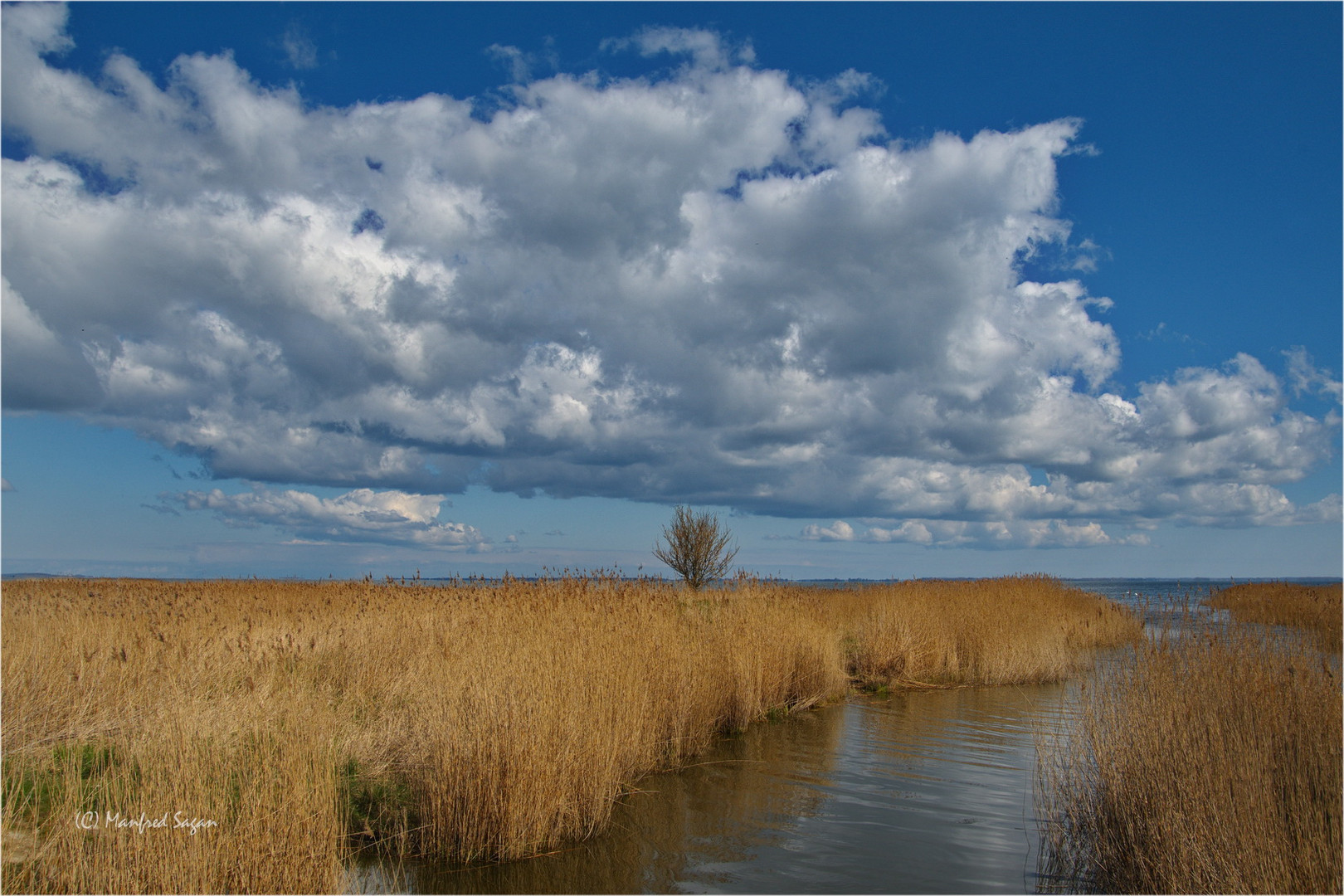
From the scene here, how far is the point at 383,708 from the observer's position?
7727 millimetres

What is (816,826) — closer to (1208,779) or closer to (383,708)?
(1208,779)

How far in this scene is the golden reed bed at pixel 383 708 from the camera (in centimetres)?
402

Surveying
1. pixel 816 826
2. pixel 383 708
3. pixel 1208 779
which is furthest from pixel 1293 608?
pixel 383 708

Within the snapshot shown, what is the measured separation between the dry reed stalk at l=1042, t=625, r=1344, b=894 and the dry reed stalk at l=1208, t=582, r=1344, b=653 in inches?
119

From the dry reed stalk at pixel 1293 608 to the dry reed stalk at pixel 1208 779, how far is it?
119 inches

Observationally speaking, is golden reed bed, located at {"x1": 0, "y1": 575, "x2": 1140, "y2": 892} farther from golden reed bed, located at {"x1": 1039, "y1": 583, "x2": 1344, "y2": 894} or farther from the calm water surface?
golden reed bed, located at {"x1": 1039, "y1": 583, "x2": 1344, "y2": 894}

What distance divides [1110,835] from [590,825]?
3751 millimetres

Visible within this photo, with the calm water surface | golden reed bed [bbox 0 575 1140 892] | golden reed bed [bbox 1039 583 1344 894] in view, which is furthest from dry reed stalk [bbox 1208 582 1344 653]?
golden reed bed [bbox 0 575 1140 892]

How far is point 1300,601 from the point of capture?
16.0 metres

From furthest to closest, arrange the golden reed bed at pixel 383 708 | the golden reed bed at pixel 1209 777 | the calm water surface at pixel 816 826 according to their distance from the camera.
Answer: the calm water surface at pixel 816 826
the golden reed bed at pixel 383 708
the golden reed bed at pixel 1209 777

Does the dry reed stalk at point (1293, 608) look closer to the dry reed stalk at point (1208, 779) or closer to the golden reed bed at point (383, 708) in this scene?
the dry reed stalk at point (1208, 779)

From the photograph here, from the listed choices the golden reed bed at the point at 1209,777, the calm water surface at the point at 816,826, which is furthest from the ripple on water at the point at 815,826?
the golden reed bed at the point at 1209,777

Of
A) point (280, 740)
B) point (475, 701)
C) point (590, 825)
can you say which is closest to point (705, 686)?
point (590, 825)

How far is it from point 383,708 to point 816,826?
4451 mm
